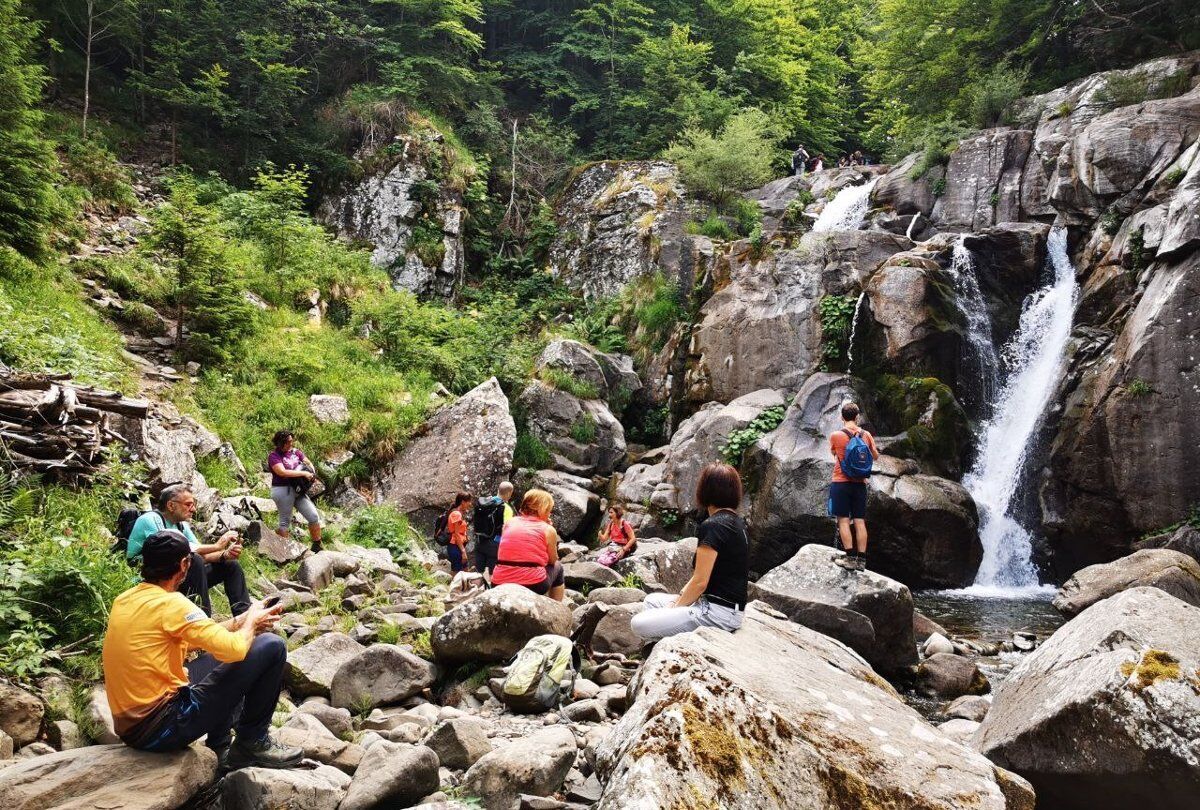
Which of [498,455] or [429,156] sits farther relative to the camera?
[429,156]

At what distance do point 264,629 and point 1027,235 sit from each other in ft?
62.0

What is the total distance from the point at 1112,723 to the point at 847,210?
69.9 feet

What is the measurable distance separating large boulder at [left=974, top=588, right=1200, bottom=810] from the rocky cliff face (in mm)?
21788

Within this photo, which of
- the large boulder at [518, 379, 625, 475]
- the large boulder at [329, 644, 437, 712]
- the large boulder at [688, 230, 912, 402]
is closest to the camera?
the large boulder at [329, 644, 437, 712]

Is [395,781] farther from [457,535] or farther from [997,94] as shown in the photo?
[997,94]

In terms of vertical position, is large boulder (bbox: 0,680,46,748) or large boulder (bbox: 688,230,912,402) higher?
large boulder (bbox: 688,230,912,402)

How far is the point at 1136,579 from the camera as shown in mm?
9352

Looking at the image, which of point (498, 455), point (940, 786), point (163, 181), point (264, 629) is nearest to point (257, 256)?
point (163, 181)

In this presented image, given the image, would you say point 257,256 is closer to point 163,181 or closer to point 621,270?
point 163,181

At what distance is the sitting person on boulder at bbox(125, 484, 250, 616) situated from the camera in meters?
5.68

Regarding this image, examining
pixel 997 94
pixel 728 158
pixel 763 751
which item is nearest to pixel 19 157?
pixel 763 751

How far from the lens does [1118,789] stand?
3910 mm

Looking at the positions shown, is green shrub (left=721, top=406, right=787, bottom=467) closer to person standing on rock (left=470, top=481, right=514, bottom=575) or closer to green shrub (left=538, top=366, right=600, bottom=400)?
green shrub (left=538, top=366, right=600, bottom=400)

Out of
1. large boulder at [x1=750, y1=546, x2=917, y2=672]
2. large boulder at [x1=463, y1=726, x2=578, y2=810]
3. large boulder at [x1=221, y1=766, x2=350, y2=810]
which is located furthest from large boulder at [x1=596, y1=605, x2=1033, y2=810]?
large boulder at [x1=750, y1=546, x2=917, y2=672]
